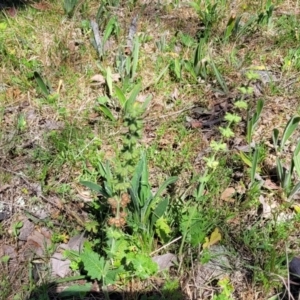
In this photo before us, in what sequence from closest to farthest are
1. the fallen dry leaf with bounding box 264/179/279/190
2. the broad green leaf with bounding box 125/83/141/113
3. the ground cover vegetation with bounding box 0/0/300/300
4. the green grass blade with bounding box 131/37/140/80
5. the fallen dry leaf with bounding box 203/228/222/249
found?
the ground cover vegetation with bounding box 0/0/300/300 < the fallen dry leaf with bounding box 203/228/222/249 < the fallen dry leaf with bounding box 264/179/279/190 < the broad green leaf with bounding box 125/83/141/113 < the green grass blade with bounding box 131/37/140/80

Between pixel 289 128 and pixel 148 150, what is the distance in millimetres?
751

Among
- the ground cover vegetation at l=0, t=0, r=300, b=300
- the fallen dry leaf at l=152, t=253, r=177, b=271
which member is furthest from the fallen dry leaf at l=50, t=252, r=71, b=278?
the fallen dry leaf at l=152, t=253, r=177, b=271

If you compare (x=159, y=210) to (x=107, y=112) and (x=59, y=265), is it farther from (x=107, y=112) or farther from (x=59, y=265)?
(x=107, y=112)

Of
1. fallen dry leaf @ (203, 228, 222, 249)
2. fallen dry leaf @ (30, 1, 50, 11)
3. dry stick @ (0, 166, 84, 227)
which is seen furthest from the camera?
fallen dry leaf @ (30, 1, 50, 11)

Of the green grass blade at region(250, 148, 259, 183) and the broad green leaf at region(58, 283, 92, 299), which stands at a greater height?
the green grass blade at region(250, 148, 259, 183)

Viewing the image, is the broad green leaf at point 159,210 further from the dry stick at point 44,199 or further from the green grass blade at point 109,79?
the green grass blade at point 109,79

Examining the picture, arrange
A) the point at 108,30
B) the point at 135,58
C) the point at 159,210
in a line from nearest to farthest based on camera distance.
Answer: the point at 159,210, the point at 135,58, the point at 108,30

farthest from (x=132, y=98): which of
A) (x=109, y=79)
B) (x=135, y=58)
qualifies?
(x=135, y=58)

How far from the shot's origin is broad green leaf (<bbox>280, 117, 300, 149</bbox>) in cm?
225

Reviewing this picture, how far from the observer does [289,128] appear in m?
2.29

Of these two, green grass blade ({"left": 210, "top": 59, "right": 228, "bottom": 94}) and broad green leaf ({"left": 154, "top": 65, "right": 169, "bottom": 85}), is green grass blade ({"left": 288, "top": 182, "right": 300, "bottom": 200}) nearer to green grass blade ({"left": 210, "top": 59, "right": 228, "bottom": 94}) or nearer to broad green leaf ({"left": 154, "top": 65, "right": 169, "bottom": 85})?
green grass blade ({"left": 210, "top": 59, "right": 228, "bottom": 94})

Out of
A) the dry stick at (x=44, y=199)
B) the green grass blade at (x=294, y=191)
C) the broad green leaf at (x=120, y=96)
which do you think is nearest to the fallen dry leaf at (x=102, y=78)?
the broad green leaf at (x=120, y=96)

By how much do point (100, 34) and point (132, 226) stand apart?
5.53 feet

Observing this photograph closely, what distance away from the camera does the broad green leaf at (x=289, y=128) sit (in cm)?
225
